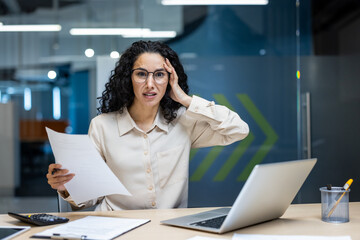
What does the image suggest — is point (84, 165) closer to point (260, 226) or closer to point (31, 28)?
point (260, 226)

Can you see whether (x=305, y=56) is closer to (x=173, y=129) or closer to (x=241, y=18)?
(x=241, y=18)

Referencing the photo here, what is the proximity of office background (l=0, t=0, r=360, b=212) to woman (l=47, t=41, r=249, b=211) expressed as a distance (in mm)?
1691

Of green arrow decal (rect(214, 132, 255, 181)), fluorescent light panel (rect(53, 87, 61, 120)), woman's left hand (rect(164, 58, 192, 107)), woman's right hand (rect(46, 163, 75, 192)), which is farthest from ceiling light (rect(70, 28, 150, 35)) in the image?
woman's right hand (rect(46, 163, 75, 192))

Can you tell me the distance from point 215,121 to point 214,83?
6.08 ft

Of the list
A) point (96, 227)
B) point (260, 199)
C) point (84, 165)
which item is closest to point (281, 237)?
point (260, 199)

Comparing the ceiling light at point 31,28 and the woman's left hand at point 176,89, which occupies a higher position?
the ceiling light at point 31,28

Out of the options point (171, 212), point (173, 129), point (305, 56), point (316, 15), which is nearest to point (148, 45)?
point (173, 129)

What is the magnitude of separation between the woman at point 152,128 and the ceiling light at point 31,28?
203cm

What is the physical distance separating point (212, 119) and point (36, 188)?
2599mm

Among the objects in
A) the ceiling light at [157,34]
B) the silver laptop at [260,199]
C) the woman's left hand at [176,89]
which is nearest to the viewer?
the silver laptop at [260,199]

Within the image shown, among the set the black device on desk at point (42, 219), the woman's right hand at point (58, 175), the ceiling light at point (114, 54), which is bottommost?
the black device on desk at point (42, 219)

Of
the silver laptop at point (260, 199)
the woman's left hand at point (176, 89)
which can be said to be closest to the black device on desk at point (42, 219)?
the silver laptop at point (260, 199)

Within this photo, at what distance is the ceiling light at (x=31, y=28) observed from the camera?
Result: 402 centimetres

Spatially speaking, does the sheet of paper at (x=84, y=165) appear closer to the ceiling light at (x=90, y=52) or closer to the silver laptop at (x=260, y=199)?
the silver laptop at (x=260, y=199)
